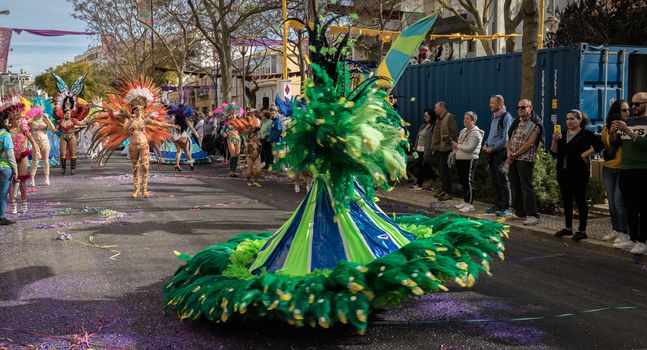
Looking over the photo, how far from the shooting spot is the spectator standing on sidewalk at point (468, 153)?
414 inches

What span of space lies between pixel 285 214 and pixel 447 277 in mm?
6312

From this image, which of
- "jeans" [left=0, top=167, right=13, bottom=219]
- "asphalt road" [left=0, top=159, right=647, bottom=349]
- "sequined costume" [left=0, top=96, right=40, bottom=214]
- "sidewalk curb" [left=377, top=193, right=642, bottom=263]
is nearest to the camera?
"asphalt road" [left=0, top=159, right=647, bottom=349]

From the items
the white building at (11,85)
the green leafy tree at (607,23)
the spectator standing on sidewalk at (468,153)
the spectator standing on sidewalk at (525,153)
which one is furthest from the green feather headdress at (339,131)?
the green leafy tree at (607,23)

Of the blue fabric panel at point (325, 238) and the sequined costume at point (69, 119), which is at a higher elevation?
the sequined costume at point (69, 119)

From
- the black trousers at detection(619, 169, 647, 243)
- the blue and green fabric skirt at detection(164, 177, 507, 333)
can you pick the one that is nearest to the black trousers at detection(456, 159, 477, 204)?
the black trousers at detection(619, 169, 647, 243)

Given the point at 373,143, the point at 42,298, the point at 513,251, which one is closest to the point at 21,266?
the point at 42,298

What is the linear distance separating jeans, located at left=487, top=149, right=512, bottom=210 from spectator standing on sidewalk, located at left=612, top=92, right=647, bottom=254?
2722 millimetres

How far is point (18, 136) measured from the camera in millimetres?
10391

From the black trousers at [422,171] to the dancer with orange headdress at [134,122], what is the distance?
5326 mm

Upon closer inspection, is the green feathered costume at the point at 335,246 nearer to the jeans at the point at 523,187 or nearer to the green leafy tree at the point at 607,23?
the jeans at the point at 523,187

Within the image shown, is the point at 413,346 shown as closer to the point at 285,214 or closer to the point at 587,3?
the point at 285,214

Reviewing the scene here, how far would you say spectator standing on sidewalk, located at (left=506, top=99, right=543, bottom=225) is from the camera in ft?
29.3

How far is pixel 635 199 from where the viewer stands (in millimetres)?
7008

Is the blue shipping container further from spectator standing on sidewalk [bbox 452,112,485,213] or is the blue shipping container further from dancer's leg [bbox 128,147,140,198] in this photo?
dancer's leg [bbox 128,147,140,198]
